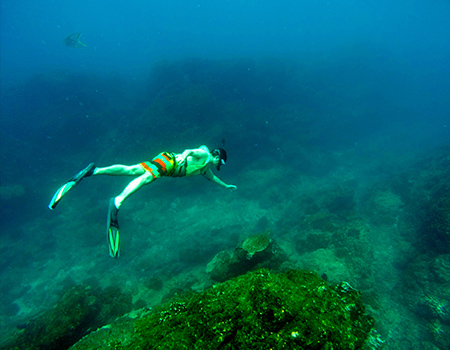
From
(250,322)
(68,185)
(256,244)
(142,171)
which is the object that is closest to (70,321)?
(68,185)

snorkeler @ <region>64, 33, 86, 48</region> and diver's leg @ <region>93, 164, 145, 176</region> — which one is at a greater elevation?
snorkeler @ <region>64, 33, 86, 48</region>

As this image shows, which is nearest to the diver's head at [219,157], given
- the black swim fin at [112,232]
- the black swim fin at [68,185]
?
the black swim fin at [112,232]

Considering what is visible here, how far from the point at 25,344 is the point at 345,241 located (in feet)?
39.8

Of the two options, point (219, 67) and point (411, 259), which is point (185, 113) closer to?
point (219, 67)

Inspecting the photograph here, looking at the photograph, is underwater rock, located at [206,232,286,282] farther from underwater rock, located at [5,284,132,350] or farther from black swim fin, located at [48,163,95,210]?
black swim fin, located at [48,163,95,210]

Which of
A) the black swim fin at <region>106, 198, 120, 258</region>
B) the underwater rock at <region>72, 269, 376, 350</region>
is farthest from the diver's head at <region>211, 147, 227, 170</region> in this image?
the underwater rock at <region>72, 269, 376, 350</region>

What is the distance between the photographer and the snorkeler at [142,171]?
367 cm

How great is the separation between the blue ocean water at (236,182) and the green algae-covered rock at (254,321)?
5.31 metres

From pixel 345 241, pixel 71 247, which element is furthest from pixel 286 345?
pixel 71 247

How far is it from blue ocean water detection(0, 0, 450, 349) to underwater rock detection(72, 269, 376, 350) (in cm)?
524

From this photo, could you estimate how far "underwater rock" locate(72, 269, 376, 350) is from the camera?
180cm

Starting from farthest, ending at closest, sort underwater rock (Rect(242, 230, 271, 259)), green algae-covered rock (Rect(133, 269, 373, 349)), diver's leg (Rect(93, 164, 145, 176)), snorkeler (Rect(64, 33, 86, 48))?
snorkeler (Rect(64, 33, 86, 48)), underwater rock (Rect(242, 230, 271, 259)), diver's leg (Rect(93, 164, 145, 176)), green algae-covered rock (Rect(133, 269, 373, 349))

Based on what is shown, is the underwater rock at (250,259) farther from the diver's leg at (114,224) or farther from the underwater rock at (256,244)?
the diver's leg at (114,224)

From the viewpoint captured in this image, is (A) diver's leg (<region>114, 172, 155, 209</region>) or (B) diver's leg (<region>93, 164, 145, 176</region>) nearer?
(A) diver's leg (<region>114, 172, 155, 209</region>)
